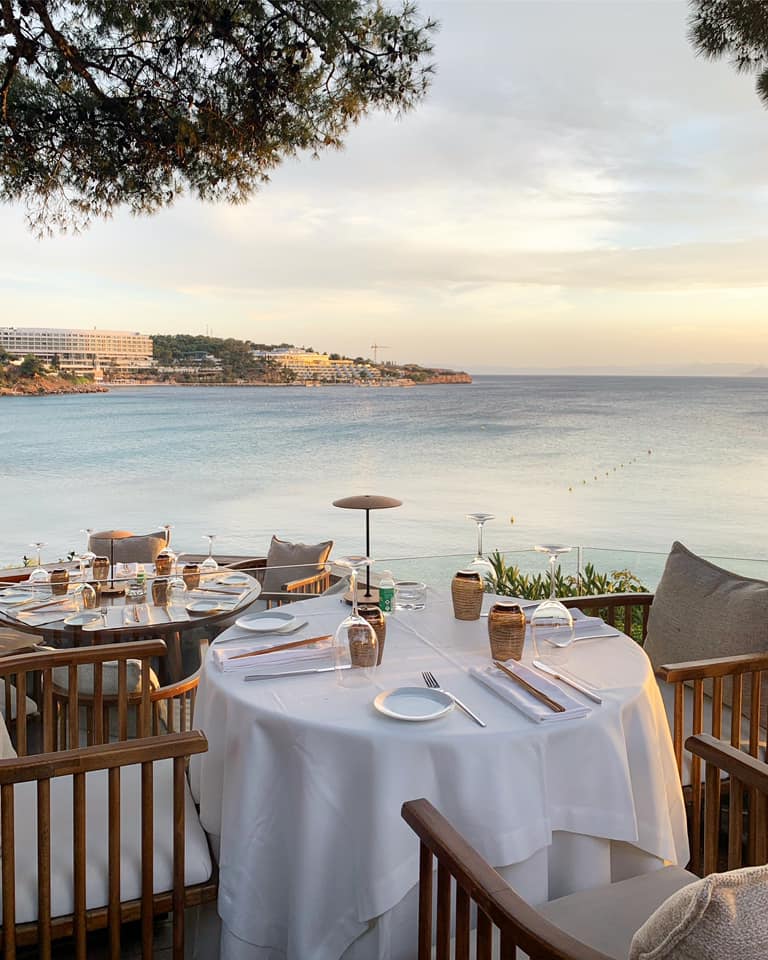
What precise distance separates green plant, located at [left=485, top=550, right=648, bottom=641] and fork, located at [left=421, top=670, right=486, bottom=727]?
233 centimetres

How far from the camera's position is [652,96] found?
8133mm

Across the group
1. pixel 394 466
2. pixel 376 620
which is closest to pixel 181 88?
pixel 376 620

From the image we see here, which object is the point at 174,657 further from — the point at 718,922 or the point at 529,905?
the point at 718,922

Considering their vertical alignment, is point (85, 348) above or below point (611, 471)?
above

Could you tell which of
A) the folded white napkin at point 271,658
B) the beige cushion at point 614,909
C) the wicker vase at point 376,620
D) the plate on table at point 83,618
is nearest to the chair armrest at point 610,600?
the wicker vase at point 376,620

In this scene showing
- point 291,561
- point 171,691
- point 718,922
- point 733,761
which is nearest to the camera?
point 718,922

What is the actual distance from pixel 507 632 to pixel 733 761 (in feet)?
2.25

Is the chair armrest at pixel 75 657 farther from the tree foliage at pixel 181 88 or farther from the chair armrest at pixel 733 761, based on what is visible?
the tree foliage at pixel 181 88

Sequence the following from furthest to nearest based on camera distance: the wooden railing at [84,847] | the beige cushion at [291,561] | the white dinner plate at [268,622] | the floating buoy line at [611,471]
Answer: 1. the floating buoy line at [611,471]
2. the beige cushion at [291,561]
3. the white dinner plate at [268,622]
4. the wooden railing at [84,847]

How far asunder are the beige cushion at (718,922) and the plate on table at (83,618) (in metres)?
3.32

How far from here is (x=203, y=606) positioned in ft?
13.1

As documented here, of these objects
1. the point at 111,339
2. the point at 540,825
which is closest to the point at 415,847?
the point at 540,825

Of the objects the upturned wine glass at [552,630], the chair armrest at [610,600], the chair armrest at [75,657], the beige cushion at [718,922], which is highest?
the beige cushion at [718,922]

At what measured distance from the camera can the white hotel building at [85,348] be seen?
23.4 metres
